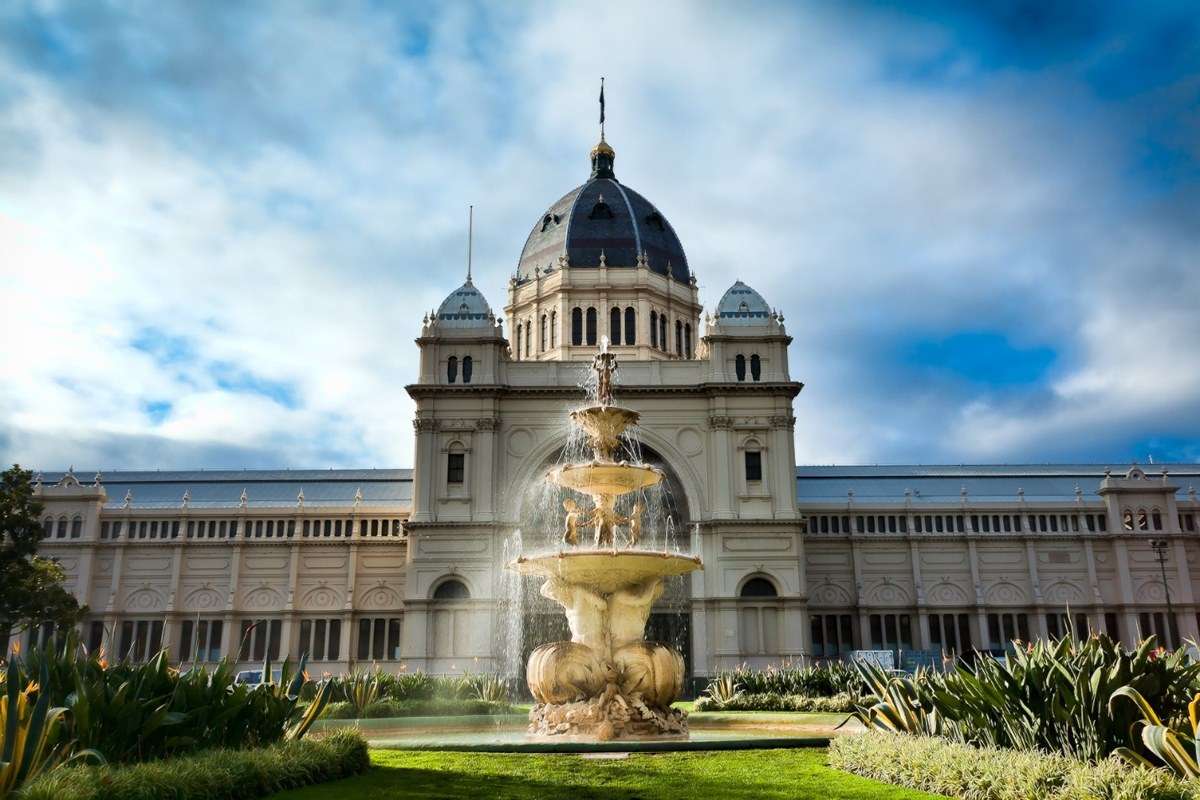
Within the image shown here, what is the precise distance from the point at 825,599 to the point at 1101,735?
44098 mm

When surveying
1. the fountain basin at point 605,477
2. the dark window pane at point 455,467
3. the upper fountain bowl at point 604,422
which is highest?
the dark window pane at point 455,467

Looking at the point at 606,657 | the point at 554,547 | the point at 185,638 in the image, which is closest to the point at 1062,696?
the point at 606,657

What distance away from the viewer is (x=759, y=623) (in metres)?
47.2

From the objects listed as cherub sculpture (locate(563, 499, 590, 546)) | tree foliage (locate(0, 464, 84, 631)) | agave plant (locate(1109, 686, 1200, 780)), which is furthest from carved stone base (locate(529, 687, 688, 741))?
tree foliage (locate(0, 464, 84, 631))

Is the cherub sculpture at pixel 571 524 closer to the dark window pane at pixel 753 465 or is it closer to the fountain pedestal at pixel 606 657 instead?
the fountain pedestal at pixel 606 657

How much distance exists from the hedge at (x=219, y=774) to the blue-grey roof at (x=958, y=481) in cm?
4657

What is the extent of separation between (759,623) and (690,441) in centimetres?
965

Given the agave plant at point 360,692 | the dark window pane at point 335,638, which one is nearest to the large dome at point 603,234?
the dark window pane at point 335,638

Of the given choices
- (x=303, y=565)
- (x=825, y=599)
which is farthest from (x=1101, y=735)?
(x=303, y=565)

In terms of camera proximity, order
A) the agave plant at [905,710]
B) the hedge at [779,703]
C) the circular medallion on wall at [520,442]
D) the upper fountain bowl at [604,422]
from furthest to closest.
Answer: the circular medallion on wall at [520,442] < the hedge at [779,703] < the upper fountain bowl at [604,422] < the agave plant at [905,710]

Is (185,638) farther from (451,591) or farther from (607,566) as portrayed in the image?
(607,566)

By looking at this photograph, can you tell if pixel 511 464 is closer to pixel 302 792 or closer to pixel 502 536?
pixel 502 536

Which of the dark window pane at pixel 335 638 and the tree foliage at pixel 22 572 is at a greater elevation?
the tree foliage at pixel 22 572

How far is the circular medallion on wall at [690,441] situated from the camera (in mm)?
50000
